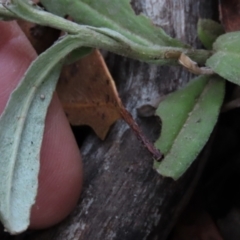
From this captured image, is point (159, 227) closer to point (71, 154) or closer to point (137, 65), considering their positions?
point (71, 154)

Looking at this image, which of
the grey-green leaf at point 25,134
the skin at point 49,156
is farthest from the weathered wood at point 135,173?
the grey-green leaf at point 25,134

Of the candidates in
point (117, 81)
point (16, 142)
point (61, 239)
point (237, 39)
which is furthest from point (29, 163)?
point (237, 39)

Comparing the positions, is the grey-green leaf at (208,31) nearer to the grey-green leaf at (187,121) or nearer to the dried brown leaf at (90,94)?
the grey-green leaf at (187,121)

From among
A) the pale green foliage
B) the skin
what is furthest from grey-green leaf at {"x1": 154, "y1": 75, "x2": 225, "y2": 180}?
the skin

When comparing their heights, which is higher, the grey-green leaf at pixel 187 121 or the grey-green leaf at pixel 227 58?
the grey-green leaf at pixel 227 58

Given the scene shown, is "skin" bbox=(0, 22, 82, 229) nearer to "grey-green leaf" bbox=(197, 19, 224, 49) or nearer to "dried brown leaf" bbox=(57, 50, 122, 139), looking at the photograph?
"dried brown leaf" bbox=(57, 50, 122, 139)

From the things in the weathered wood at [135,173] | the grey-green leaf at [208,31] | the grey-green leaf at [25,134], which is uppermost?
the grey-green leaf at [25,134]

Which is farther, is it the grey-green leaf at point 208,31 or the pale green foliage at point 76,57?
the grey-green leaf at point 208,31
